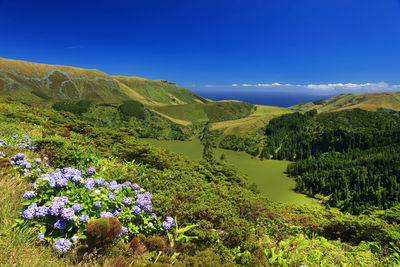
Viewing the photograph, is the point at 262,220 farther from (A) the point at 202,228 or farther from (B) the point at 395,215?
(B) the point at 395,215

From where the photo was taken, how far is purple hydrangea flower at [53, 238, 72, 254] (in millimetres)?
3234

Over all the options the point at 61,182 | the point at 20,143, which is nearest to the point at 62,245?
the point at 61,182

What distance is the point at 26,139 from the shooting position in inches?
393

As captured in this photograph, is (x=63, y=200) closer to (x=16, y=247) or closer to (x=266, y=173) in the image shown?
(x=16, y=247)

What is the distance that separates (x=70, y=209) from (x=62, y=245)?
0.58 meters

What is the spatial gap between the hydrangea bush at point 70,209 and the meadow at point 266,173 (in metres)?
64.3

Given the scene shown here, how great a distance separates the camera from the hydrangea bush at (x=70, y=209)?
3414mm

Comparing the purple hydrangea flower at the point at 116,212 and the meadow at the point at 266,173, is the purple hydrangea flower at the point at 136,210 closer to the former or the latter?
the purple hydrangea flower at the point at 116,212

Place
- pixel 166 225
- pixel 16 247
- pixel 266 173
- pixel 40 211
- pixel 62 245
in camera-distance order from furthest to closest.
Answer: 1. pixel 266 173
2. pixel 166 225
3. pixel 40 211
4. pixel 62 245
5. pixel 16 247

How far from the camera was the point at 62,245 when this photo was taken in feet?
10.7

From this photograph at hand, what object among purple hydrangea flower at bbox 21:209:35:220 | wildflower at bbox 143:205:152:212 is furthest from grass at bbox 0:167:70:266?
wildflower at bbox 143:205:152:212

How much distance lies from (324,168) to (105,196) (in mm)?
110702

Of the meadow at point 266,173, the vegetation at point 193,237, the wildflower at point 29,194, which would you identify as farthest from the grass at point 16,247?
the meadow at point 266,173

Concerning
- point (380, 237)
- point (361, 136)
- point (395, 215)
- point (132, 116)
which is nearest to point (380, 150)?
point (361, 136)
